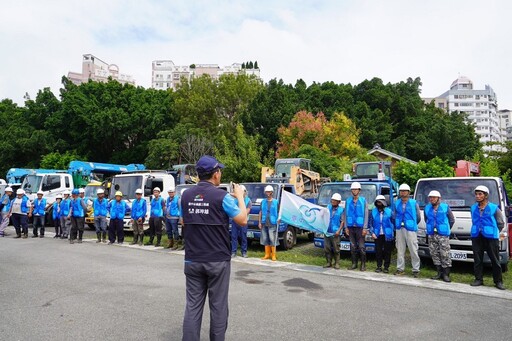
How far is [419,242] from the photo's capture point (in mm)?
8906

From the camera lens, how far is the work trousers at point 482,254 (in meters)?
7.34

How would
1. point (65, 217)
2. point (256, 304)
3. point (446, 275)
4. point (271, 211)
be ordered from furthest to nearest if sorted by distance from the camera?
1. point (65, 217)
2. point (271, 211)
3. point (446, 275)
4. point (256, 304)

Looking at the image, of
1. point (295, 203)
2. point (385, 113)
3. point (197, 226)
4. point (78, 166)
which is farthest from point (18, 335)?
point (385, 113)

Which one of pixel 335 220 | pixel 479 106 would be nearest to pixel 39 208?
pixel 335 220

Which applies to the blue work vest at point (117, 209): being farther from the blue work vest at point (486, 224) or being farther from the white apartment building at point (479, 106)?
the white apartment building at point (479, 106)

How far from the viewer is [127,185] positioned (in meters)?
15.4

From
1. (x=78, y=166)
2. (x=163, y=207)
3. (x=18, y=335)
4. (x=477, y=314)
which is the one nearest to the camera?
(x=18, y=335)

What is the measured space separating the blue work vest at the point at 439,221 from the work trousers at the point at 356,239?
1471 mm

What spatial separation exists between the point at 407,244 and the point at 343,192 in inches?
110

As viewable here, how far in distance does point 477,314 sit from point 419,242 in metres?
3.27

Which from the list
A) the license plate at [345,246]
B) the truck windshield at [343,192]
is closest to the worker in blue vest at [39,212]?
the truck windshield at [343,192]

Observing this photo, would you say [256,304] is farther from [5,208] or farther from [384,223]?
[5,208]

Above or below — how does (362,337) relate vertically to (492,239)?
below

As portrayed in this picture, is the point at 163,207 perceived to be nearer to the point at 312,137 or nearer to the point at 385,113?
the point at 312,137
